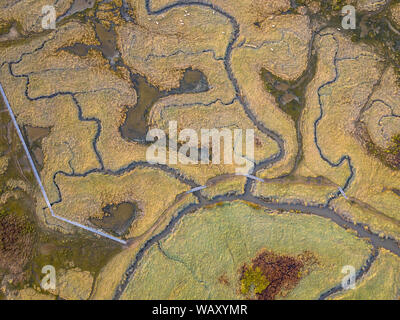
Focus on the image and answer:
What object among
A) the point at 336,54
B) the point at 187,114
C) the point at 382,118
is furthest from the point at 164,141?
the point at 382,118

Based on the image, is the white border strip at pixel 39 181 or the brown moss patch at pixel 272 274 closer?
the brown moss patch at pixel 272 274

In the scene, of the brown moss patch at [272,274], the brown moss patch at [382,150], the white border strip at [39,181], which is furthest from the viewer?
the brown moss patch at [382,150]

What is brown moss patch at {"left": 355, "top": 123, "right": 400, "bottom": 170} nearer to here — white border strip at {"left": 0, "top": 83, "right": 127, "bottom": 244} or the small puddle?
the small puddle

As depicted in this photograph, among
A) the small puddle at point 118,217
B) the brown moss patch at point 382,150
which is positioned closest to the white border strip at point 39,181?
the small puddle at point 118,217

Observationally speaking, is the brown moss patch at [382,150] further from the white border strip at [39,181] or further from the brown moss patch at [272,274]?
the white border strip at [39,181]

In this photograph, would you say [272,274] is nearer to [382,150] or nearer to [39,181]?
[382,150]

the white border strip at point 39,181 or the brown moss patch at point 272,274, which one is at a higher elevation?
the white border strip at point 39,181

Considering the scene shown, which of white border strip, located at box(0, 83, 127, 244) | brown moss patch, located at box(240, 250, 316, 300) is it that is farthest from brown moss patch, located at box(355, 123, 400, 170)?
white border strip, located at box(0, 83, 127, 244)
